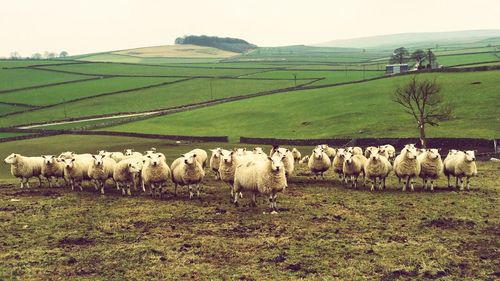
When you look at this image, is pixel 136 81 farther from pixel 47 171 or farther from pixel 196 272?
pixel 196 272

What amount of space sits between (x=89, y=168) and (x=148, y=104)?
6178 centimetres

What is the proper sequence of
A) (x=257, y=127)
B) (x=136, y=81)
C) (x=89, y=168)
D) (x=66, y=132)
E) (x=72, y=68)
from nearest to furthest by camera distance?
(x=89, y=168), (x=257, y=127), (x=66, y=132), (x=136, y=81), (x=72, y=68)

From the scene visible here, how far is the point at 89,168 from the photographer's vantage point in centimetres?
2200

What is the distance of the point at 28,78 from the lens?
110m

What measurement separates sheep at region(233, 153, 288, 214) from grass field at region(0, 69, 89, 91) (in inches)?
3723

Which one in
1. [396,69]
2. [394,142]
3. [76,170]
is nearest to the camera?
[76,170]

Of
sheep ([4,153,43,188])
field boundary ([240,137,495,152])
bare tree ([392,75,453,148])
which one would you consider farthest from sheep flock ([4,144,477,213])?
field boundary ([240,137,495,152])

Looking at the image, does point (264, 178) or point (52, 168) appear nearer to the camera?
point (264, 178)

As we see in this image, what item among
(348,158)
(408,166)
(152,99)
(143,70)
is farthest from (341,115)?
(143,70)

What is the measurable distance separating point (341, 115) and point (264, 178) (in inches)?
1491

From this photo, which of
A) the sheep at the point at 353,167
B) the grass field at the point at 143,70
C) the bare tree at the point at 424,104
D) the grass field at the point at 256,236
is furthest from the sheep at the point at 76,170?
the grass field at the point at 143,70

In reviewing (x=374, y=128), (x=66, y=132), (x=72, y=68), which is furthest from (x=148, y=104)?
(x=72, y=68)

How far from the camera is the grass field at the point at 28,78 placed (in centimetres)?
10231

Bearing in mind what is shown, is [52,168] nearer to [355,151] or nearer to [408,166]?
[355,151]
